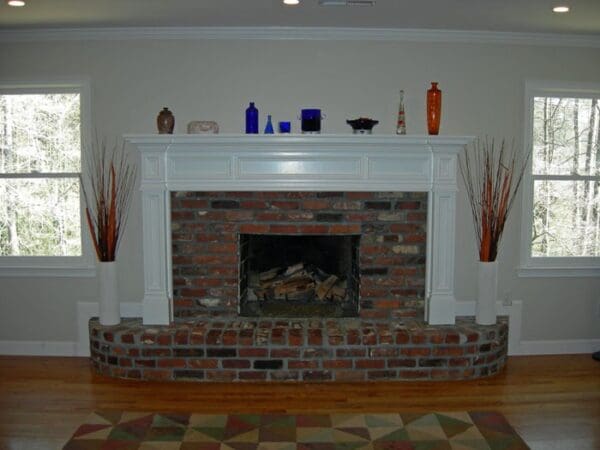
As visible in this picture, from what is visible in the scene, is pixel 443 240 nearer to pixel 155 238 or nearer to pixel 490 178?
pixel 490 178

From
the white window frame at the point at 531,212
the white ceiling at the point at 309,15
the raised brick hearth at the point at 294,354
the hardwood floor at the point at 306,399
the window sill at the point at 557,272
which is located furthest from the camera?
the window sill at the point at 557,272

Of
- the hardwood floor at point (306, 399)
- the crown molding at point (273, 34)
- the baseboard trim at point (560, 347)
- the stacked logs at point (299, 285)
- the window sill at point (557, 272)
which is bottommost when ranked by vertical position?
the hardwood floor at point (306, 399)

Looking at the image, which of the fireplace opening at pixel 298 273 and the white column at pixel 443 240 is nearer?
the white column at pixel 443 240

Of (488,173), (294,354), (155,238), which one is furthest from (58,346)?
(488,173)

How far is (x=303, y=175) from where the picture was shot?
12.2ft

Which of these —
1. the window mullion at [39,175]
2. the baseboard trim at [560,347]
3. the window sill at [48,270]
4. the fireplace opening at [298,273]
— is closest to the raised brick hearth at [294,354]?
the fireplace opening at [298,273]

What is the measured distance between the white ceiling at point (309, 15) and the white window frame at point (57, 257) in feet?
1.40

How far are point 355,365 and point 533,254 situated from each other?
175cm

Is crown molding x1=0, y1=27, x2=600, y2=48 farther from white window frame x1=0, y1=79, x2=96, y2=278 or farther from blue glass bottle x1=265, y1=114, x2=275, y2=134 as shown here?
blue glass bottle x1=265, y1=114, x2=275, y2=134

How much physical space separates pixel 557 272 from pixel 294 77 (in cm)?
254

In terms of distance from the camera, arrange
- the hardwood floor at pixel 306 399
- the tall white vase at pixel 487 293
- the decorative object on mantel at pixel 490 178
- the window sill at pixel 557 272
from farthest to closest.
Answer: the window sill at pixel 557 272 < the decorative object on mantel at pixel 490 178 < the tall white vase at pixel 487 293 < the hardwood floor at pixel 306 399

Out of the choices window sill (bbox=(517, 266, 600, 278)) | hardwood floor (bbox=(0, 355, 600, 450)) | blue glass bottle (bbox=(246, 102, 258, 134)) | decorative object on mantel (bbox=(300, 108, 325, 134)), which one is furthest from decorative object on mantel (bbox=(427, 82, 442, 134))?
hardwood floor (bbox=(0, 355, 600, 450))

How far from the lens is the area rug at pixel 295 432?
2736 millimetres

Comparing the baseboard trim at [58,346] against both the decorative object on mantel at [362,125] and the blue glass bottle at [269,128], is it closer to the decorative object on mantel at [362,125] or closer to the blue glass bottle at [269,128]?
the blue glass bottle at [269,128]
